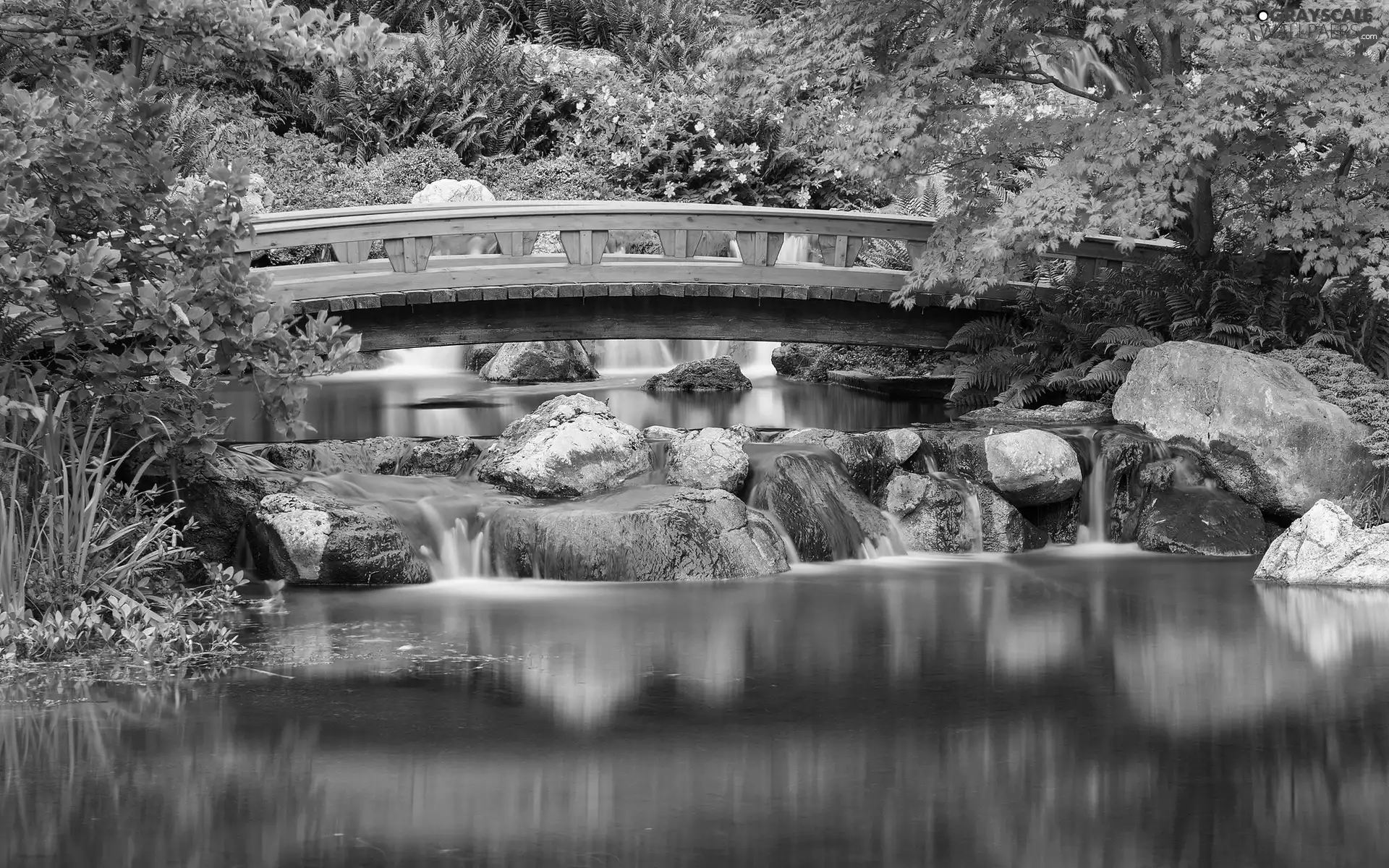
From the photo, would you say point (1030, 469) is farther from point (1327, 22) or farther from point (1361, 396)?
point (1327, 22)

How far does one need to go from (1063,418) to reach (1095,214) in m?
1.82

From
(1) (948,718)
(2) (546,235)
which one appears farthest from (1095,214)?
(2) (546,235)

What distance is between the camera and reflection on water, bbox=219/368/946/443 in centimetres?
1415

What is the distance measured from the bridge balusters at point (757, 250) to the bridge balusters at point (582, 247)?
135cm

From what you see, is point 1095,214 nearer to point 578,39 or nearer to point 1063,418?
point 1063,418

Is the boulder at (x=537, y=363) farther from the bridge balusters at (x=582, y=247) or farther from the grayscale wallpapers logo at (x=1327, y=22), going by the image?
the grayscale wallpapers logo at (x=1327, y=22)

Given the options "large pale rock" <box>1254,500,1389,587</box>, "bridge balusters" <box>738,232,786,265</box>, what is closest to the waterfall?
"bridge balusters" <box>738,232,786,265</box>

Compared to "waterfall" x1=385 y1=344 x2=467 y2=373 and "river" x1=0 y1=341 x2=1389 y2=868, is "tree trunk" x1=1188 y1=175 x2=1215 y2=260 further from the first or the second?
"waterfall" x1=385 y1=344 x2=467 y2=373

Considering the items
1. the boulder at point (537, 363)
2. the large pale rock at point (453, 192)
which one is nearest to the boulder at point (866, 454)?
the boulder at point (537, 363)

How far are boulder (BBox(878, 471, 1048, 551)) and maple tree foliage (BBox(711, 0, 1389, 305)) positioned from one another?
82.9 inches

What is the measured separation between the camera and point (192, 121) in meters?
20.6

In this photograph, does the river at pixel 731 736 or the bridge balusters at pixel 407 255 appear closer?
the river at pixel 731 736

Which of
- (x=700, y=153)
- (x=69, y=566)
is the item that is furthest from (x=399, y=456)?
(x=700, y=153)

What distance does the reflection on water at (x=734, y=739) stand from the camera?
5023mm
